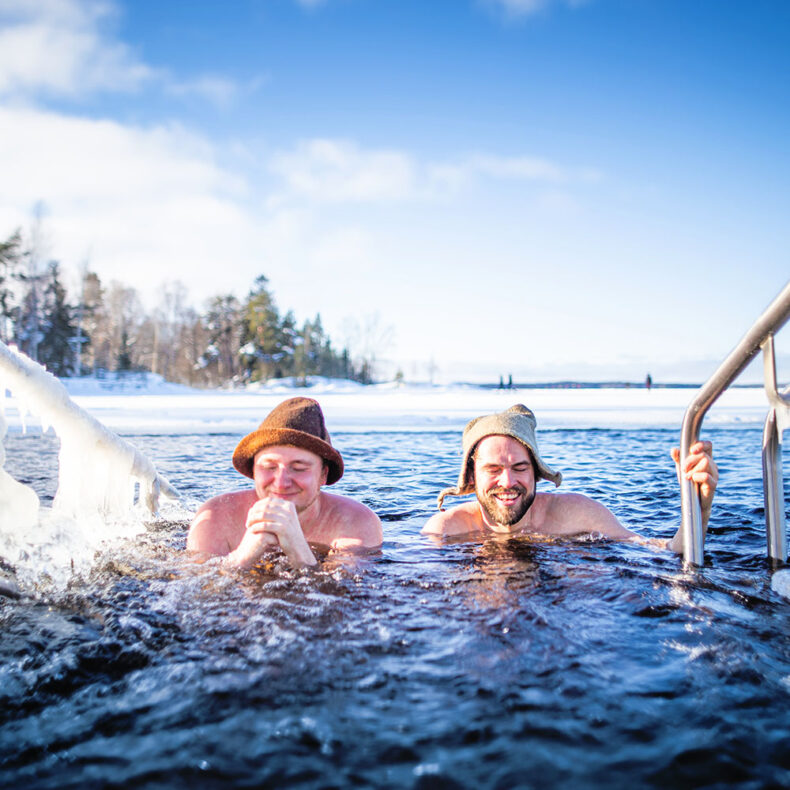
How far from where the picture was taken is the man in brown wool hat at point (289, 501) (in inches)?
122

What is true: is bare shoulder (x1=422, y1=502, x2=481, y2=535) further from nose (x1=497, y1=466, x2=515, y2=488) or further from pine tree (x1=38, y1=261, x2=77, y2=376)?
pine tree (x1=38, y1=261, x2=77, y2=376)

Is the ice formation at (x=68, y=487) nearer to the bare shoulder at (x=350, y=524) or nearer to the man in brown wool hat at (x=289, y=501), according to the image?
the man in brown wool hat at (x=289, y=501)

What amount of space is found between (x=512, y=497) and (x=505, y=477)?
0.15 m

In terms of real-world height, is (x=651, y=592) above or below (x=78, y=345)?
below

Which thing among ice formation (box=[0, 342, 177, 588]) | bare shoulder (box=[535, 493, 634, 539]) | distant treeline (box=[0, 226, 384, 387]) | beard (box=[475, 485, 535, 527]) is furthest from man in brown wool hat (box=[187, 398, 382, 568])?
distant treeline (box=[0, 226, 384, 387])

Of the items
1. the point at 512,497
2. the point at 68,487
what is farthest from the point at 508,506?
the point at 68,487

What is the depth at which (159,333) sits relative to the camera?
181 feet

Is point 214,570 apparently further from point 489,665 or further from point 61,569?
point 489,665

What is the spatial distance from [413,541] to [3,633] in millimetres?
2614

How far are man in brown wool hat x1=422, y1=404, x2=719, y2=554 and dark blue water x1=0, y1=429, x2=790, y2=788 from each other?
0.42 m

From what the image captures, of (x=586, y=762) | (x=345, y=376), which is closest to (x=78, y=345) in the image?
(x=345, y=376)

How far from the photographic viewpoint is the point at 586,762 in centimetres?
172

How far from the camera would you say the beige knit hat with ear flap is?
4.00 metres

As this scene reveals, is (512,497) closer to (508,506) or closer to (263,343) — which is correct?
(508,506)
